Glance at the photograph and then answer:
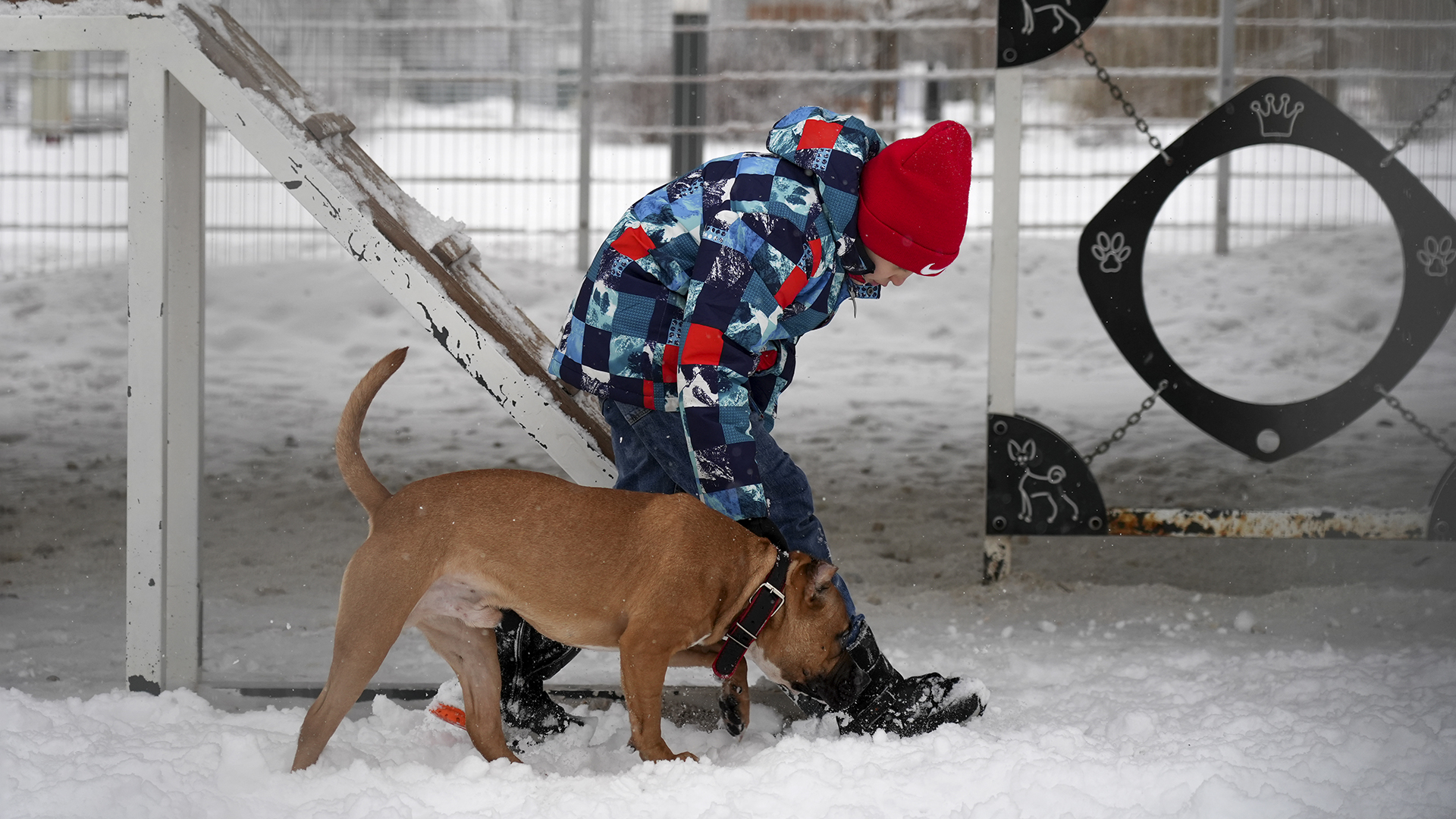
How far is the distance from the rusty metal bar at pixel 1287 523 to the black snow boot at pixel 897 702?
5.64ft

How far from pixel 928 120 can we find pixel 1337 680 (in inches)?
364

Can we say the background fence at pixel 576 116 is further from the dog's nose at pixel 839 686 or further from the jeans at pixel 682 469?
the dog's nose at pixel 839 686

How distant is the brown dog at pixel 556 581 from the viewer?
2549 mm

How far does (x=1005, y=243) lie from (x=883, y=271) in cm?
190

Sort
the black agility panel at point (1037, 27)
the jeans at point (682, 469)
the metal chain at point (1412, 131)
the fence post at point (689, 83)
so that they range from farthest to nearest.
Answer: the fence post at point (689, 83), the black agility panel at point (1037, 27), the metal chain at point (1412, 131), the jeans at point (682, 469)

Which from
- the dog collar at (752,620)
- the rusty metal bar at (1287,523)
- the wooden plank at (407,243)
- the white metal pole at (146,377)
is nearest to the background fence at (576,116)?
the rusty metal bar at (1287,523)

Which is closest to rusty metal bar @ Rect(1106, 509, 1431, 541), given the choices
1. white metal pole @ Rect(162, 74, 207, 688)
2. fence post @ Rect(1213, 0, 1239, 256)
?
white metal pole @ Rect(162, 74, 207, 688)

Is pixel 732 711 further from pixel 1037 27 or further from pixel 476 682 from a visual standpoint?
pixel 1037 27

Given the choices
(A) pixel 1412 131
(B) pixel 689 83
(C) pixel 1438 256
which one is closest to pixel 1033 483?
(C) pixel 1438 256

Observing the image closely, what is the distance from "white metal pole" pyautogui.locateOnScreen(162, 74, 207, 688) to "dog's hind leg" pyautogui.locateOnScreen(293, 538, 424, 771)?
0.98m

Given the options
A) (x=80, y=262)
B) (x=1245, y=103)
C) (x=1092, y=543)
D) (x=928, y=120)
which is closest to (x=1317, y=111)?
(x=1245, y=103)

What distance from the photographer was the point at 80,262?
10383 millimetres

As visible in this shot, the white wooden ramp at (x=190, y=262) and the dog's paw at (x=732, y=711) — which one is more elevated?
the white wooden ramp at (x=190, y=262)

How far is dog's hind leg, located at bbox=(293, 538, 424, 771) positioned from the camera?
8.27 ft
